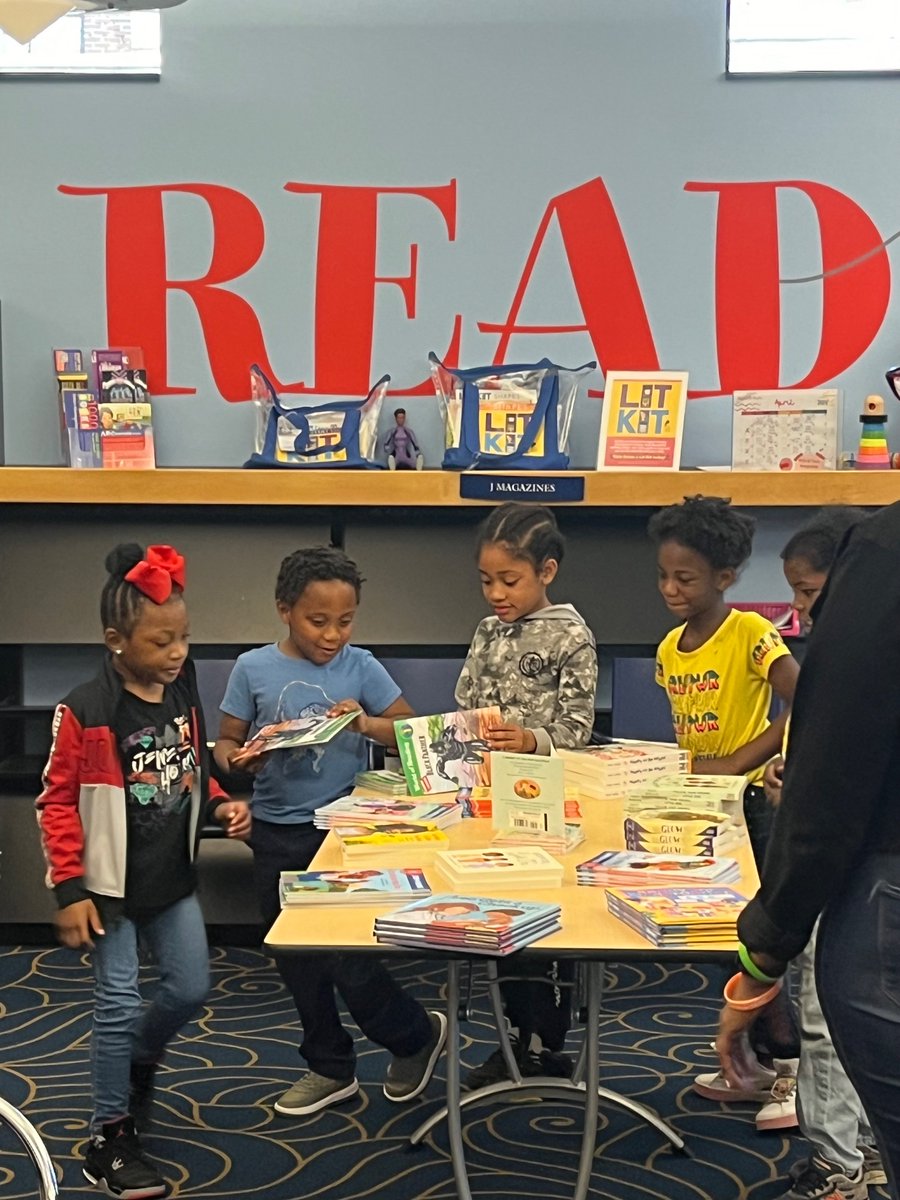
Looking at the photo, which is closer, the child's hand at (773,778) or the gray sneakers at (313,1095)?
the child's hand at (773,778)

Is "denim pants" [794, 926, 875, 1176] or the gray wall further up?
the gray wall

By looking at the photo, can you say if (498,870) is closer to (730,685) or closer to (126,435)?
(730,685)

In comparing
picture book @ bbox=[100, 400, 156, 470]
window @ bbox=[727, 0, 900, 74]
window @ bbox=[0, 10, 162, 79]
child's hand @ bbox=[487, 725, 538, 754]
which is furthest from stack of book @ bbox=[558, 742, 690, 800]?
window @ bbox=[0, 10, 162, 79]

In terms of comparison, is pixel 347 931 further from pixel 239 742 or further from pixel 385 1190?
pixel 239 742

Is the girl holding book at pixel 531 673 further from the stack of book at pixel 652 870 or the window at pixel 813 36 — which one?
the window at pixel 813 36

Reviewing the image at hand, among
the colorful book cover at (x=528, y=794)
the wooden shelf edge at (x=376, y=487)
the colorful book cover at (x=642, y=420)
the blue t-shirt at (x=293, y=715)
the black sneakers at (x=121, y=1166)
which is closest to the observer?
the colorful book cover at (x=528, y=794)

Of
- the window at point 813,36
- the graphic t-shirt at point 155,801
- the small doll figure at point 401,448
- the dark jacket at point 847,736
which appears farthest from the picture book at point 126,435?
the dark jacket at point 847,736

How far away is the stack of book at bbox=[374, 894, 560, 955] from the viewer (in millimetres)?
→ 2314

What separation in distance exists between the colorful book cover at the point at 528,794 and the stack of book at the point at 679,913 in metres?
0.36

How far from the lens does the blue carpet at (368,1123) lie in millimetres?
3135

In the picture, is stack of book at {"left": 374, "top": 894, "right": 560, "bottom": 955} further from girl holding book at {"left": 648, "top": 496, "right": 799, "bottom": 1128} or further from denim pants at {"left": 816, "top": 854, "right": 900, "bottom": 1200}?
girl holding book at {"left": 648, "top": 496, "right": 799, "bottom": 1128}

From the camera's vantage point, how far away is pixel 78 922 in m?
2.96

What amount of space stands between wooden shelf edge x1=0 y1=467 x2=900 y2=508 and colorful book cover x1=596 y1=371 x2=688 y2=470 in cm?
18

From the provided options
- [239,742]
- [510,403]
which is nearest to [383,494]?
[510,403]
